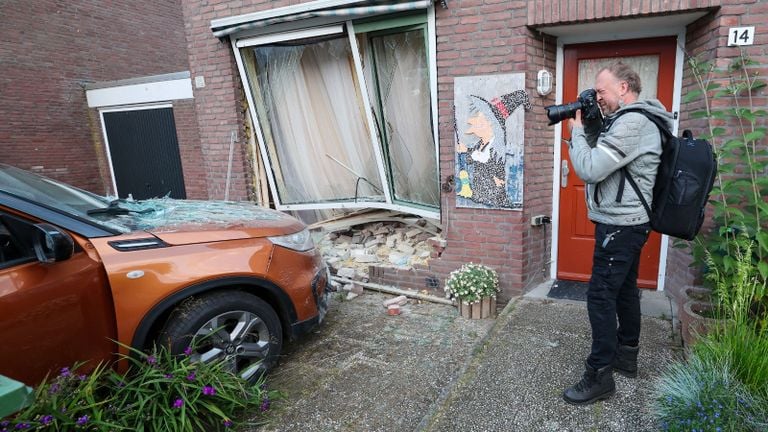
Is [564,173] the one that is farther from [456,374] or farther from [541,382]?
[456,374]

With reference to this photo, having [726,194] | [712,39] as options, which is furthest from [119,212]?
[712,39]

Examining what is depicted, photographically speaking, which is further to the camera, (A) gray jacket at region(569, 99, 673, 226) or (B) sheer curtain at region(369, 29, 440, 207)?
(B) sheer curtain at region(369, 29, 440, 207)

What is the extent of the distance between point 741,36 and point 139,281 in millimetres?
4401

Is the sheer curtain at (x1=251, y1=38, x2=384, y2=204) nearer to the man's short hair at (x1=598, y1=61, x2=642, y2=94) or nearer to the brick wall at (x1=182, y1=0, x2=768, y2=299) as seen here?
the brick wall at (x1=182, y1=0, x2=768, y2=299)

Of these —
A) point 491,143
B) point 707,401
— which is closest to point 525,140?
point 491,143

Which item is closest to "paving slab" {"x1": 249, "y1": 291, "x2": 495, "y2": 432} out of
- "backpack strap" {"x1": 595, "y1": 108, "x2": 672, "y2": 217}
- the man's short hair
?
"backpack strap" {"x1": 595, "y1": 108, "x2": 672, "y2": 217}

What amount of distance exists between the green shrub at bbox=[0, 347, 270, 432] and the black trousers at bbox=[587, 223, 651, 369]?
206 centimetres

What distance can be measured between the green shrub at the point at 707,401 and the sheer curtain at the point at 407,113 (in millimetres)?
2862

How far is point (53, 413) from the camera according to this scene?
7.57 feet

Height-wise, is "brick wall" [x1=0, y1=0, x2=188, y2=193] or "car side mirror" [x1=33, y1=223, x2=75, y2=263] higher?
"brick wall" [x1=0, y1=0, x2=188, y2=193]

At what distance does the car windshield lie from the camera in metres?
2.79

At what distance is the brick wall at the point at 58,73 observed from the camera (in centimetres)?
1007

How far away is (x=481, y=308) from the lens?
4.32m

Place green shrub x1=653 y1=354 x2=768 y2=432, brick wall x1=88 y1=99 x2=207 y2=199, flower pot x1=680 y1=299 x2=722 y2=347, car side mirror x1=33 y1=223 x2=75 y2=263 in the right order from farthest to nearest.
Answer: brick wall x1=88 y1=99 x2=207 y2=199 < flower pot x1=680 y1=299 x2=722 y2=347 < car side mirror x1=33 y1=223 x2=75 y2=263 < green shrub x1=653 y1=354 x2=768 y2=432
